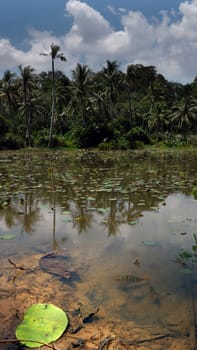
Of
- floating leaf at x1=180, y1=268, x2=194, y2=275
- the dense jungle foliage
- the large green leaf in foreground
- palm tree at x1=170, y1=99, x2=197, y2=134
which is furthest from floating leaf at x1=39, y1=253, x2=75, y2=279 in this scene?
palm tree at x1=170, y1=99, x2=197, y2=134

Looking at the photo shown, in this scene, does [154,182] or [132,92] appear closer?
[154,182]

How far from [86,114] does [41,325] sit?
36477mm

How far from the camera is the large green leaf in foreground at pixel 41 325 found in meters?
2.05

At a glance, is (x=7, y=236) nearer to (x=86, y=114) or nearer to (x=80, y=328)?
(x=80, y=328)

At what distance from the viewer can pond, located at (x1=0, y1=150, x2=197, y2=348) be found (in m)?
2.54

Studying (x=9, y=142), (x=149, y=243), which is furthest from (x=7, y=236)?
(x=9, y=142)

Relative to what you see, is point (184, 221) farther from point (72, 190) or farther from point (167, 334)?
point (72, 190)

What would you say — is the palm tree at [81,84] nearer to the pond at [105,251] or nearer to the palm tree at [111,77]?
the palm tree at [111,77]

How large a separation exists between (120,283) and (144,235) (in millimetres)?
1423

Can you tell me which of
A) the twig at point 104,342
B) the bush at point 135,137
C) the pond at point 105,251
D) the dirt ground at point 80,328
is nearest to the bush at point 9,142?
the bush at point 135,137

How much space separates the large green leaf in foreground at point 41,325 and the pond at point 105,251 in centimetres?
13

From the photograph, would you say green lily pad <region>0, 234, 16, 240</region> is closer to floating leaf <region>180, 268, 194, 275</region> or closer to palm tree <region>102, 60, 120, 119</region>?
floating leaf <region>180, 268, 194, 275</region>

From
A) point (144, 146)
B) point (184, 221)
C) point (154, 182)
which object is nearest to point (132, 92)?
point (144, 146)

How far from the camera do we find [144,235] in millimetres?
4203
